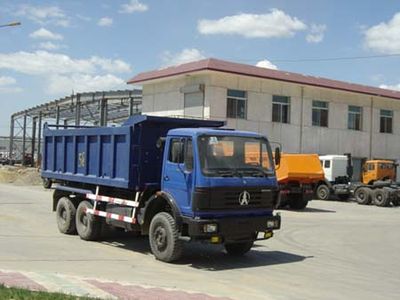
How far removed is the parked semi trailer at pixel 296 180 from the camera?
26594mm

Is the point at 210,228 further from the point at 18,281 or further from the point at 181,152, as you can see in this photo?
the point at 18,281

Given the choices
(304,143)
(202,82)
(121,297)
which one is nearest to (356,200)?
(304,143)

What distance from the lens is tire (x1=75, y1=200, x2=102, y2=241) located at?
46.2 ft

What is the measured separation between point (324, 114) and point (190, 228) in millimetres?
33374

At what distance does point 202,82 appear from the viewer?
36719 mm

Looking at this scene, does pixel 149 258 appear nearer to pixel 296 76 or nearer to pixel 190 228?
pixel 190 228

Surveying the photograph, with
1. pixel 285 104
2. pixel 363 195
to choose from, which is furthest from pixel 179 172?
pixel 285 104

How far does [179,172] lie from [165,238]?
1.29m

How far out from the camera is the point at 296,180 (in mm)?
27016

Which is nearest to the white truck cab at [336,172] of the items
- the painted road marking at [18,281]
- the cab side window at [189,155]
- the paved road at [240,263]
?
the paved road at [240,263]

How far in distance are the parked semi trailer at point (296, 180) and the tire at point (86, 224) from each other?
13.2 m

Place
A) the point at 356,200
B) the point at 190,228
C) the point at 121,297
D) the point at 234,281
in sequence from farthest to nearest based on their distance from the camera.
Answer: the point at 356,200 → the point at 190,228 → the point at 234,281 → the point at 121,297

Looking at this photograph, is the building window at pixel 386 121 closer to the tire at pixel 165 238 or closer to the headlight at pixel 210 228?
the tire at pixel 165 238

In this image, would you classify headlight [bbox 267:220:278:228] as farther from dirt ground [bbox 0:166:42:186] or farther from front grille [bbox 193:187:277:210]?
dirt ground [bbox 0:166:42:186]
